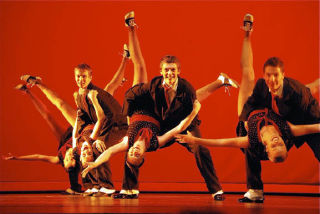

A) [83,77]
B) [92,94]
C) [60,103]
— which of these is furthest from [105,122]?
[60,103]

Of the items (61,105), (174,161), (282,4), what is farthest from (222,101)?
(61,105)

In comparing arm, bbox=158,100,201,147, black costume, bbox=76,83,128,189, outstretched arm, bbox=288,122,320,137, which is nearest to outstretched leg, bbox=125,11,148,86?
black costume, bbox=76,83,128,189

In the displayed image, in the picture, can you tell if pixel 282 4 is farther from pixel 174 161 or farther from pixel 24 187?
pixel 24 187

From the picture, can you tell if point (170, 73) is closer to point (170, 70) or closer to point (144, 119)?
point (170, 70)

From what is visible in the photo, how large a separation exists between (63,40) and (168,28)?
127 centimetres

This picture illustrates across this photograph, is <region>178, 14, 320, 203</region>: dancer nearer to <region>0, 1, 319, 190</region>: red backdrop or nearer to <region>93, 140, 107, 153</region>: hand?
<region>93, 140, 107, 153</region>: hand

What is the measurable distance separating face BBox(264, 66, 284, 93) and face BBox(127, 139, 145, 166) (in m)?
1.04

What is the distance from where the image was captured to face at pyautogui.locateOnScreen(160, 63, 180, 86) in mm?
3701

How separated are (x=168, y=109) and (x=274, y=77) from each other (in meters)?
0.85

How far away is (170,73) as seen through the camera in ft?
12.1

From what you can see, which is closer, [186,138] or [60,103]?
[186,138]

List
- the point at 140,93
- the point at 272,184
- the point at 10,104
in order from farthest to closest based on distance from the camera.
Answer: the point at 10,104 < the point at 272,184 < the point at 140,93

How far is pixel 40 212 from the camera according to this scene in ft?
9.52

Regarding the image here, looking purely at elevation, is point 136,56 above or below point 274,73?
above
